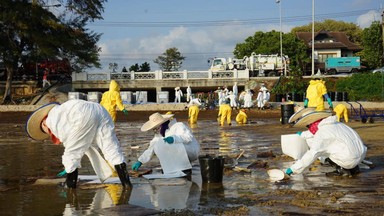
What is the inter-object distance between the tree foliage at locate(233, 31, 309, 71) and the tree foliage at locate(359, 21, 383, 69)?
7.11 m

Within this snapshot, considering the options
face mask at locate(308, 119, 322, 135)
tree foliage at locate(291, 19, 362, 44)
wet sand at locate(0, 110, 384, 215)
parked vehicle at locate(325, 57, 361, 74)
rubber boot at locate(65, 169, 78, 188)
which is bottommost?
wet sand at locate(0, 110, 384, 215)

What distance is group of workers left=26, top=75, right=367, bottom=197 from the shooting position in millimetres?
7559

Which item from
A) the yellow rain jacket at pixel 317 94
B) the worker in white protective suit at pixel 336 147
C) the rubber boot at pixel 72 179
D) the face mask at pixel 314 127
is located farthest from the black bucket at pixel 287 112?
the rubber boot at pixel 72 179

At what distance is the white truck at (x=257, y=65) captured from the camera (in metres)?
50.5

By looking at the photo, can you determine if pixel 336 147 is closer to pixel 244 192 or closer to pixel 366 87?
pixel 244 192

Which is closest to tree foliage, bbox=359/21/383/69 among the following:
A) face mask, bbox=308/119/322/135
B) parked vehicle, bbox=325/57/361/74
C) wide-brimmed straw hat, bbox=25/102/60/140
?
parked vehicle, bbox=325/57/361/74

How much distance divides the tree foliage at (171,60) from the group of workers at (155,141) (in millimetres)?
68995

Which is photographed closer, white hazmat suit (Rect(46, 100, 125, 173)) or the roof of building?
white hazmat suit (Rect(46, 100, 125, 173))

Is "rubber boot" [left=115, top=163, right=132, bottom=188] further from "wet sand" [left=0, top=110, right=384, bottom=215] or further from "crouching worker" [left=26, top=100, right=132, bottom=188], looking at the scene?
"wet sand" [left=0, top=110, right=384, bottom=215]

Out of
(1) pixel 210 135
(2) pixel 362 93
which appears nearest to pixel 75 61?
(2) pixel 362 93

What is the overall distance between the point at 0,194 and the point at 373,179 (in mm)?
5300

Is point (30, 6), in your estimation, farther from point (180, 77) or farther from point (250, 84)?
point (250, 84)

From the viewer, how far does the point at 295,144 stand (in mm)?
9375

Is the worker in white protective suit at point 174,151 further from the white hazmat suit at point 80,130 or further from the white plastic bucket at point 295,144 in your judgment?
the white plastic bucket at point 295,144
